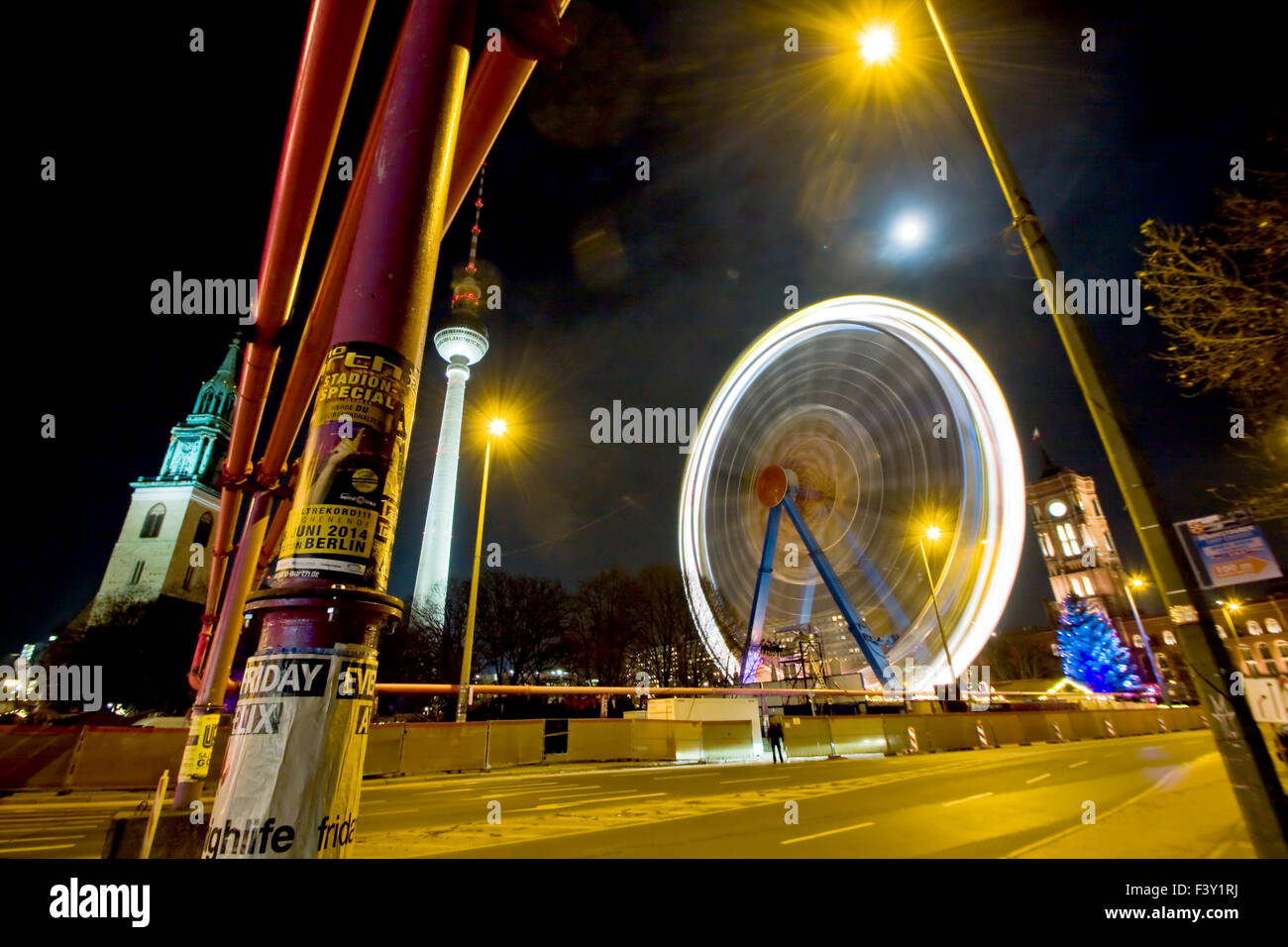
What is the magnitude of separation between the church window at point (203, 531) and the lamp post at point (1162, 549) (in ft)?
293

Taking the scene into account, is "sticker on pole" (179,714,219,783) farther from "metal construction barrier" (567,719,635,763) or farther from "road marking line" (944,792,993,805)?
"metal construction barrier" (567,719,635,763)

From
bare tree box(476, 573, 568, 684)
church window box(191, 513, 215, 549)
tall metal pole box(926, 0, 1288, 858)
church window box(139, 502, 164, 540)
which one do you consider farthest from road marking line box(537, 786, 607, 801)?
church window box(139, 502, 164, 540)

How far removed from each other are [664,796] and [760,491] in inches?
1014

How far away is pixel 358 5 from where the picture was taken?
3271 millimetres

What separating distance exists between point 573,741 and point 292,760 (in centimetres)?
2111

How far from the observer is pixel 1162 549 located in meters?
4.14

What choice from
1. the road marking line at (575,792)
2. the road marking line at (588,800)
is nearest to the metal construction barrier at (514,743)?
the road marking line at (575,792)

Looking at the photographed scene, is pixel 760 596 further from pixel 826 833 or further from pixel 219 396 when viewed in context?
pixel 219 396

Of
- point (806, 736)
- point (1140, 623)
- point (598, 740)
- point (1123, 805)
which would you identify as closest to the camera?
point (1123, 805)

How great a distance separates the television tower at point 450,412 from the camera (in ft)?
213

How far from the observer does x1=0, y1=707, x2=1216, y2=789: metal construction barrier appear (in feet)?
49.9

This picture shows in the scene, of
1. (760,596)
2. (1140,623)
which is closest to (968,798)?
(760,596)
